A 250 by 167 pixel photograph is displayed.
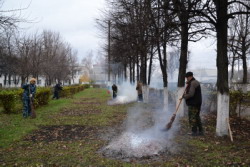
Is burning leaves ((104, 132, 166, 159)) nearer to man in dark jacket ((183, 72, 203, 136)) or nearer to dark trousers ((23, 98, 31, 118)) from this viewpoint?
man in dark jacket ((183, 72, 203, 136))

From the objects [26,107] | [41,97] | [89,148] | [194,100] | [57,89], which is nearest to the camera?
[89,148]

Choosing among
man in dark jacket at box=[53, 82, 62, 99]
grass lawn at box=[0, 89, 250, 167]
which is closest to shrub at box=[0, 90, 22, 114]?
grass lawn at box=[0, 89, 250, 167]

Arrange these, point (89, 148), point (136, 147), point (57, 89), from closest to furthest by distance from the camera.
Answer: point (136, 147), point (89, 148), point (57, 89)

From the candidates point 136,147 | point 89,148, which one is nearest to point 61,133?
point 89,148

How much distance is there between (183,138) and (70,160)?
3268mm

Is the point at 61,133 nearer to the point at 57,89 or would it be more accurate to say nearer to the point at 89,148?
the point at 89,148

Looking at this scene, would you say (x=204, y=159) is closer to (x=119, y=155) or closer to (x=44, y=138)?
(x=119, y=155)

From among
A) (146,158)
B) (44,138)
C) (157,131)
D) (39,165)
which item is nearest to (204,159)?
(146,158)

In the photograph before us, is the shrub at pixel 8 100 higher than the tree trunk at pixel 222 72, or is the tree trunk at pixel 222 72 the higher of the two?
the tree trunk at pixel 222 72

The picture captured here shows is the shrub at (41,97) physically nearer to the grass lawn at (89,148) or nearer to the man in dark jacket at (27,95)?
the man in dark jacket at (27,95)

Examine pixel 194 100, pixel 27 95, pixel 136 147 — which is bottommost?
pixel 136 147

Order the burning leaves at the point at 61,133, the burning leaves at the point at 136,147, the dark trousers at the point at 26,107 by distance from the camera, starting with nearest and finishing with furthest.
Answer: the burning leaves at the point at 136,147 < the burning leaves at the point at 61,133 < the dark trousers at the point at 26,107

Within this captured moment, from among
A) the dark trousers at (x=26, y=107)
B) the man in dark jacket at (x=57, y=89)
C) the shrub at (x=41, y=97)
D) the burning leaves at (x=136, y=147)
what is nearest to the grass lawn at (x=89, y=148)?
the burning leaves at (x=136, y=147)

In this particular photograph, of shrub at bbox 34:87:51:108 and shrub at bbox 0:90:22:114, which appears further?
shrub at bbox 34:87:51:108
